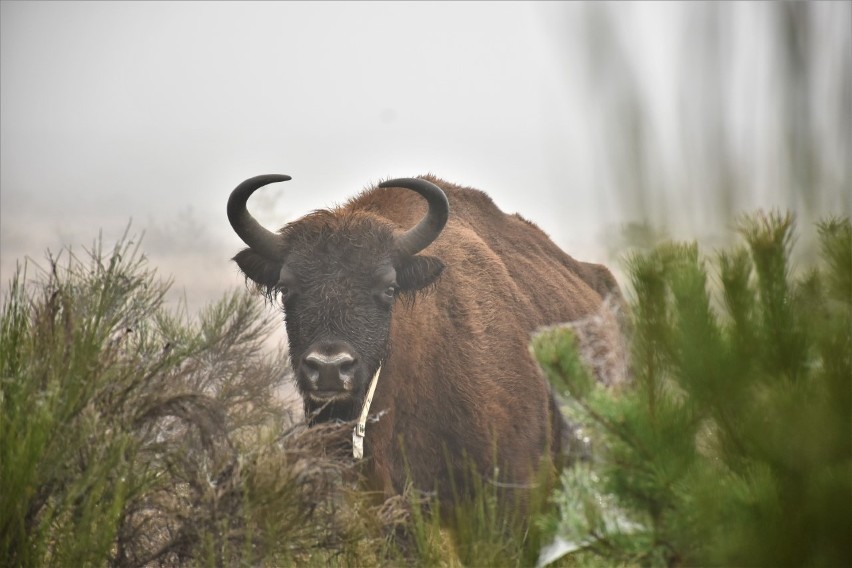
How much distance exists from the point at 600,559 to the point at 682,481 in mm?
493

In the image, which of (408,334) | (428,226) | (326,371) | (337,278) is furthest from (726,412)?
(428,226)

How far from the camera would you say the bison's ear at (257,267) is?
21.4 feet

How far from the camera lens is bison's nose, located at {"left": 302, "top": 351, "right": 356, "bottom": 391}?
5.27m

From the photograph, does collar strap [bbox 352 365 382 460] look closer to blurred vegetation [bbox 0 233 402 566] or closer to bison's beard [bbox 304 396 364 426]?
bison's beard [bbox 304 396 364 426]

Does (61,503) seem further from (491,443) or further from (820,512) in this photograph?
(491,443)

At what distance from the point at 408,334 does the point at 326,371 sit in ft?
3.30

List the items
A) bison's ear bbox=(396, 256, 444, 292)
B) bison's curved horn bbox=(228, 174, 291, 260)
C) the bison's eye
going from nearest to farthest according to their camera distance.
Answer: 1. the bison's eye
2. bison's ear bbox=(396, 256, 444, 292)
3. bison's curved horn bbox=(228, 174, 291, 260)

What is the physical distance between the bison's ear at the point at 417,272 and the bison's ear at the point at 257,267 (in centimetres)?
95

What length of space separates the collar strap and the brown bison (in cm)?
4

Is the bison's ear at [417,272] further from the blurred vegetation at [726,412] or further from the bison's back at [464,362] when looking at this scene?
the blurred vegetation at [726,412]

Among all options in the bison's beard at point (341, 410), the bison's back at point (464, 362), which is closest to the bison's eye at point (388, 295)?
the bison's back at point (464, 362)

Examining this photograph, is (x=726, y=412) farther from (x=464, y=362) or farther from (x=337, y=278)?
(x=464, y=362)

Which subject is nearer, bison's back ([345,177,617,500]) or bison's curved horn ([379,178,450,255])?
bison's back ([345,177,617,500])

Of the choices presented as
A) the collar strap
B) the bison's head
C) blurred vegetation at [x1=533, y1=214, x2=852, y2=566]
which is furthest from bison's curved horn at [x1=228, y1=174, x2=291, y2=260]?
blurred vegetation at [x1=533, y1=214, x2=852, y2=566]
